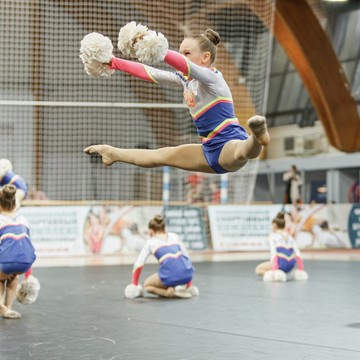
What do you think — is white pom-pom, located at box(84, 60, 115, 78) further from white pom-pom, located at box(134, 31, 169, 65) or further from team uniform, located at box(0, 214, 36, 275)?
team uniform, located at box(0, 214, 36, 275)

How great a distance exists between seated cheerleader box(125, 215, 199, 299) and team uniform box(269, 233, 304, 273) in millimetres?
1611

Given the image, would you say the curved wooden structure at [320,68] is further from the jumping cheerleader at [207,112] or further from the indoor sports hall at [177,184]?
the jumping cheerleader at [207,112]

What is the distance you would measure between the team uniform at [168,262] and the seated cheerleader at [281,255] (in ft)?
5.73

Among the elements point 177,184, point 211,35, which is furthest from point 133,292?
point 177,184

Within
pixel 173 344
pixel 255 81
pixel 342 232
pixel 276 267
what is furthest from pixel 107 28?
pixel 173 344

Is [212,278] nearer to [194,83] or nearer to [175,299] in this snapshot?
[175,299]

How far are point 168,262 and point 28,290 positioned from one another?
144 cm

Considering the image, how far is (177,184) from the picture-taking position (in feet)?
50.4

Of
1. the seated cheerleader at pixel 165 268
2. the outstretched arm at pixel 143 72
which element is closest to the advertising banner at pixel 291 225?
the seated cheerleader at pixel 165 268

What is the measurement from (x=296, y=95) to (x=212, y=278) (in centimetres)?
1435

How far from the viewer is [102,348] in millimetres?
4355

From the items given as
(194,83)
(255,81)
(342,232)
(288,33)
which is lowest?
(342,232)

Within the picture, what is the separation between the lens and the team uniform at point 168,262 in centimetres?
671

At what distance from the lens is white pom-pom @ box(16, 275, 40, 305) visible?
5785mm
